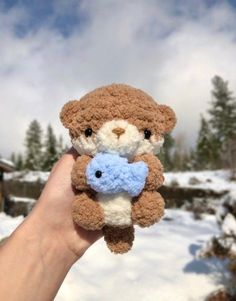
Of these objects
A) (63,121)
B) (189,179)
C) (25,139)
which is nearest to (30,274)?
(63,121)

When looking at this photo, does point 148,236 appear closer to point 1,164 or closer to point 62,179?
point 1,164

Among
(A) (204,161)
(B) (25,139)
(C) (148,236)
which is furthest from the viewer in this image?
(B) (25,139)

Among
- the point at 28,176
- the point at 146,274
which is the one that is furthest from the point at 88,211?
the point at 28,176

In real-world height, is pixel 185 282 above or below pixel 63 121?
below

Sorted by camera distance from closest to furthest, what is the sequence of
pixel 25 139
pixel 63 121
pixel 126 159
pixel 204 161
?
A: pixel 126 159, pixel 63 121, pixel 204 161, pixel 25 139

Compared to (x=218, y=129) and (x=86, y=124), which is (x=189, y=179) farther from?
(x=86, y=124)

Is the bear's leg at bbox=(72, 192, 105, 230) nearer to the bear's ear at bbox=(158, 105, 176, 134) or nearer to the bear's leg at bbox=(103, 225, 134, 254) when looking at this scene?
the bear's leg at bbox=(103, 225, 134, 254)

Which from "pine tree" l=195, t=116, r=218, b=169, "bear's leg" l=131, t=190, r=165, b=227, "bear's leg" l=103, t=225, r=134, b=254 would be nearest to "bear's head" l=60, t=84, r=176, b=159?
"bear's leg" l=131, t=190, r=165, b=227

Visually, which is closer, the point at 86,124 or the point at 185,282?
the point at 86,124
